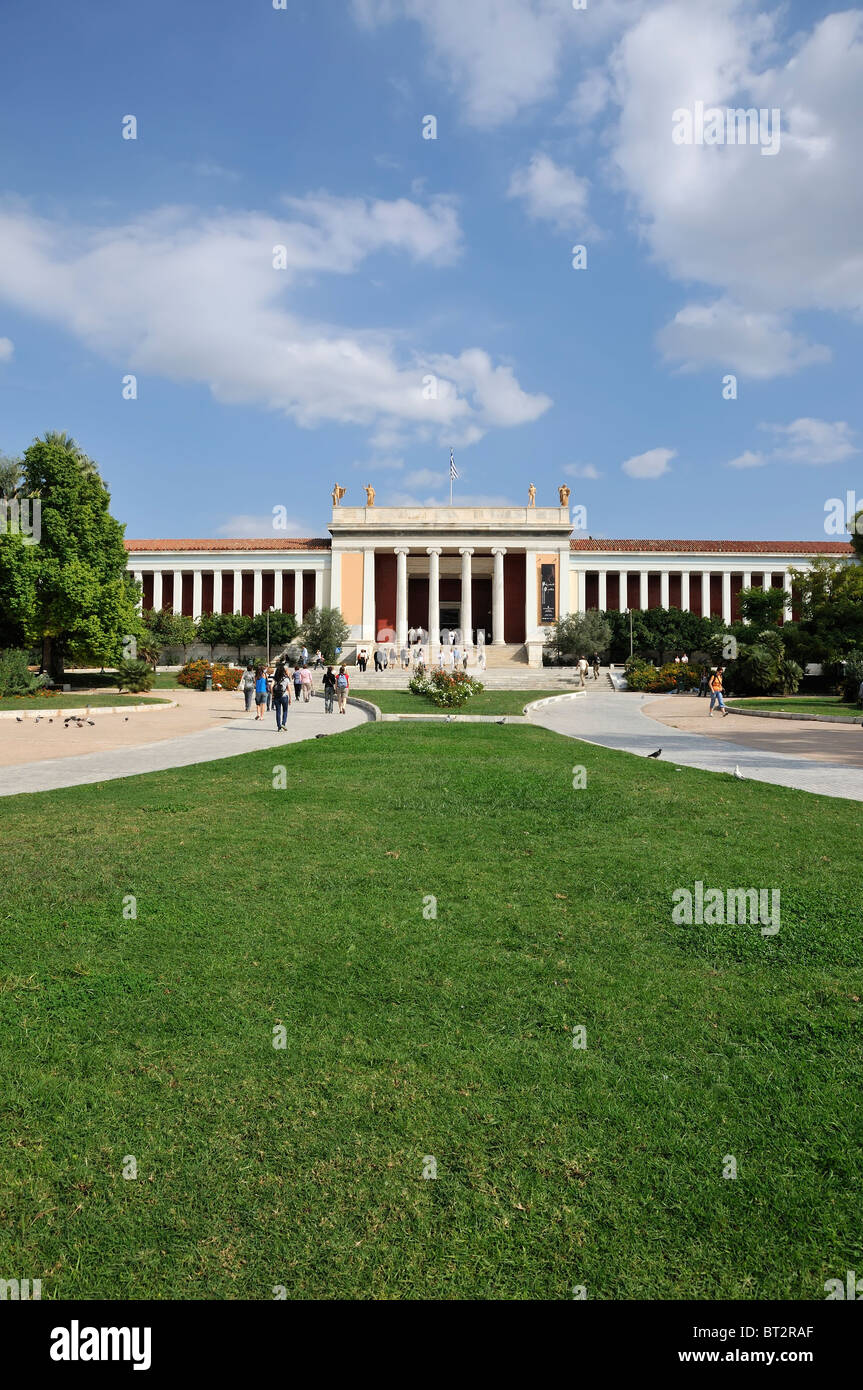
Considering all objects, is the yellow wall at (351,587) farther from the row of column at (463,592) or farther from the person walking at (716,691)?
the person walking at (716,691)

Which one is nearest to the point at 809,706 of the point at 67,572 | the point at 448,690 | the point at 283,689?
the point at 448,690

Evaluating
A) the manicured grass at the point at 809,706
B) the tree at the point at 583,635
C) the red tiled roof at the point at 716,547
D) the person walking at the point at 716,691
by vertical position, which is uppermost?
the red tiled roof at the point at 716,547

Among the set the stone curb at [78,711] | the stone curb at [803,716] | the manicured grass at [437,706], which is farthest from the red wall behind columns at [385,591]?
the stone curb at [803,716]

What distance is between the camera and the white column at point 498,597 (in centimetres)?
6431

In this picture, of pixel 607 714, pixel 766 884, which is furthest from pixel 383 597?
pixel 766 884

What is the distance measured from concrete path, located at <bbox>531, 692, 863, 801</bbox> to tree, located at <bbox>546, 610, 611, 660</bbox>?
27421 mm

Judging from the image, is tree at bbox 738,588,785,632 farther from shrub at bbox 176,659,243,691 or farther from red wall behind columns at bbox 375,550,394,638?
shrub at bbox 176,659,243,691

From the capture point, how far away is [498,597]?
212 feet

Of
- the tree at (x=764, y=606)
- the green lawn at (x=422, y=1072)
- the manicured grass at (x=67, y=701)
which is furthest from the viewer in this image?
the tree at (x=764, y=606)

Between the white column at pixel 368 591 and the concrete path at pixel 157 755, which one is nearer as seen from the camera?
the concrete path at pixel 157 755

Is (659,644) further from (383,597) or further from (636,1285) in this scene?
(636,1285)

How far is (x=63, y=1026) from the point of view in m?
3.67

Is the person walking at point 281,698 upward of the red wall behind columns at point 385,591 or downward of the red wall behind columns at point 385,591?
downward

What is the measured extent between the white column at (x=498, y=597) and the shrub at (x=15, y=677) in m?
39.6
